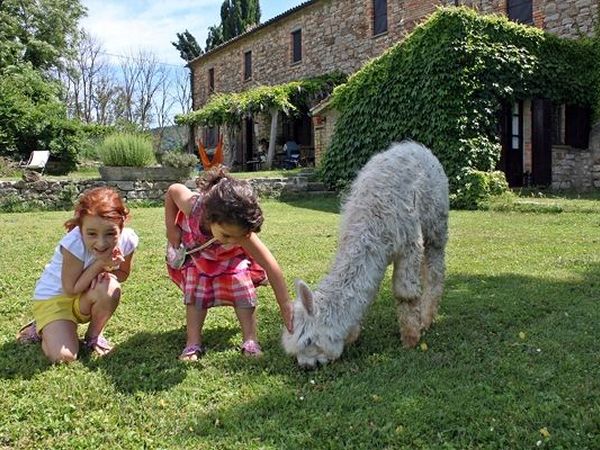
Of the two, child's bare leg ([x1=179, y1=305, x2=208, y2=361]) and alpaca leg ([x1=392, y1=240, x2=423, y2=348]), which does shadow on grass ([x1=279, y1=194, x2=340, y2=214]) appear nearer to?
alpaca leg ([x1=392, y1=240, x2=423, y2=348])

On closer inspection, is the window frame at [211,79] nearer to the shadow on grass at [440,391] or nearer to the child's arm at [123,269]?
the child's arm at [123,269]

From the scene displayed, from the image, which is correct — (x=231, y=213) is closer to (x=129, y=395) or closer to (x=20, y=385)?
(x=129, y=395)

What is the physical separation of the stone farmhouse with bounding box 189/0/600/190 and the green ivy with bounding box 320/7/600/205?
2.55ft

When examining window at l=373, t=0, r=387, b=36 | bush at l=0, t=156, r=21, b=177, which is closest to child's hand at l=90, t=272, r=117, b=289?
bush at l=0, t=156, r=21, b=177

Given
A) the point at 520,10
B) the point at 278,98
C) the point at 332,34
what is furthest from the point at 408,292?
the point at 332,34

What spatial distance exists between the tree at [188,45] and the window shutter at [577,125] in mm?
36087

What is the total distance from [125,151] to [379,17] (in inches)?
443

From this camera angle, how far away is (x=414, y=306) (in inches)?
145

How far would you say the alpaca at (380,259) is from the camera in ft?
10.7

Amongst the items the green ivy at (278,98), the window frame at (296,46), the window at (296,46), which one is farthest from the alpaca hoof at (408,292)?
the window at (296,46)

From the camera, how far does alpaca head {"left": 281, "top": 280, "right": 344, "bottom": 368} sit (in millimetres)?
3227

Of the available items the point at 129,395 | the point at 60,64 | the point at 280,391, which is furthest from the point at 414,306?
the point at 60,64

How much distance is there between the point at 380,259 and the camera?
3533 mm

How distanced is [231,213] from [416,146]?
72.3 inches
